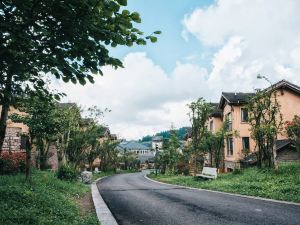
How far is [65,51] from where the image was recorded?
188 inches

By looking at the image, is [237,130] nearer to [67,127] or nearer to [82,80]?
[67,127]

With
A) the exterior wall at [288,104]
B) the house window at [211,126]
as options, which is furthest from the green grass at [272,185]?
the house window at [211,126]

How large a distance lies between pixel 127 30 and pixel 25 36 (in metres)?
1.44

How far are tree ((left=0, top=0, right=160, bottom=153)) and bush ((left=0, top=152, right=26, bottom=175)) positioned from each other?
17.1 meters

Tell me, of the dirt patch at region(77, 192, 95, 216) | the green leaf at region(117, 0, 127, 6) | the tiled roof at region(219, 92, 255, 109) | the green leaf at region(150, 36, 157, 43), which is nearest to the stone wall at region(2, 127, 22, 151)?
the dirt patch at region(77, 192, 95, 216)

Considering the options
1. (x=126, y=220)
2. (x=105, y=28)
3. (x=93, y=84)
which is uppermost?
(x=105, y=28)

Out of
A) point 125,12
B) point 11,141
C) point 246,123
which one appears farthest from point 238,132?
point 125,12

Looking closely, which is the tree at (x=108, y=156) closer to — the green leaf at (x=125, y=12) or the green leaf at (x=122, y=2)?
the green leaf at (x=125, y=12)

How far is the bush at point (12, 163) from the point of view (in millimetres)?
20336

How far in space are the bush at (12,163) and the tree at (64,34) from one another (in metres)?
17.1

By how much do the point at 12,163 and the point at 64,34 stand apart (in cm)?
1843

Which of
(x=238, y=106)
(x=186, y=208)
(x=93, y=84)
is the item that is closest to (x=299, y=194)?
(x=186, y=208)

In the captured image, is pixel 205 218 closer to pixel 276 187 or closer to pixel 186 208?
pixel 186 208

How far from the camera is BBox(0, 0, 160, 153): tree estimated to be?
441cm
